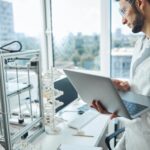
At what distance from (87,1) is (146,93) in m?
1.89

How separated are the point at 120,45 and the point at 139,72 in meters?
1.53

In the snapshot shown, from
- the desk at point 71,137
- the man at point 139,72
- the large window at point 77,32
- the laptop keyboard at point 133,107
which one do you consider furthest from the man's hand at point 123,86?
the large window at point 77,32

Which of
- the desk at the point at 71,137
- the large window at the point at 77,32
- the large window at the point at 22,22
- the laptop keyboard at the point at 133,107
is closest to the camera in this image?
the laptop keyboard at the point at 133,107

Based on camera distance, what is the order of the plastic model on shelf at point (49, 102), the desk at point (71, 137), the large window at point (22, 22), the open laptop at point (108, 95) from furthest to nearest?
1. the large window at point (22, 22)
2. the plastic model on shelf at point (49, 102)
3. the desk at point (71, 137)
4. the open laptop at point (108, 95)

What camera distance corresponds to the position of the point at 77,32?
3.07 metres

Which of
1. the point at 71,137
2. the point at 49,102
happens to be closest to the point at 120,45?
the point at 49,102

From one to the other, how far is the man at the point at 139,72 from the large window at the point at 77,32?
60.6 inches

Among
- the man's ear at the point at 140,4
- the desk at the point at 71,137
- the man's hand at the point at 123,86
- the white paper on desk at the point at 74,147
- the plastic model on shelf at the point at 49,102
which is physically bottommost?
the desk at the point at 71,137

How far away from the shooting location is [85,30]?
302 centimetres

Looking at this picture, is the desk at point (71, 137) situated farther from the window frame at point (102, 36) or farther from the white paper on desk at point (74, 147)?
the window frame at point (102, 36)

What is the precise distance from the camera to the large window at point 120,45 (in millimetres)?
2812

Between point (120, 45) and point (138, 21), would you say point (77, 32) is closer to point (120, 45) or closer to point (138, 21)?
point (120, 45)

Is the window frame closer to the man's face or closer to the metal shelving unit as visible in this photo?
the metal shelving unit

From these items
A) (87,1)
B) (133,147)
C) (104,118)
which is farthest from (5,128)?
(87,1)
